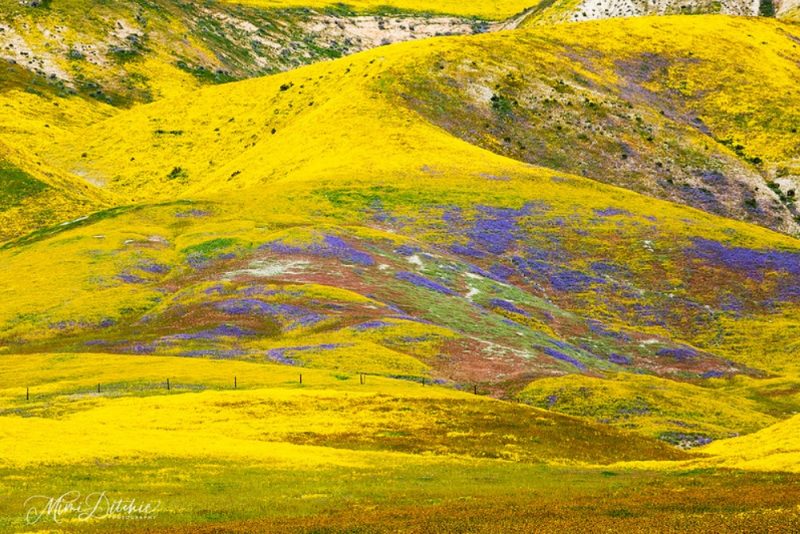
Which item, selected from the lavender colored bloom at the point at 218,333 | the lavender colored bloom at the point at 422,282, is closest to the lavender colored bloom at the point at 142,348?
the lavender colored bloom at the point at 218,333

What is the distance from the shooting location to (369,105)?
174250mm

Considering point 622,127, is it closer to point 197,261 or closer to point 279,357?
point 197,261

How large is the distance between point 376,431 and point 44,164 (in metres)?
131

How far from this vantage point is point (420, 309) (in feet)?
316

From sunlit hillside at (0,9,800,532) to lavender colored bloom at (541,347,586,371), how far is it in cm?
50

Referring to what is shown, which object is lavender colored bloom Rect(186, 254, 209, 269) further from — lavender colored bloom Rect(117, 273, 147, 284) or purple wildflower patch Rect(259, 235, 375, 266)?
purple wildflower patch Rect(259, 235, 375, 266)

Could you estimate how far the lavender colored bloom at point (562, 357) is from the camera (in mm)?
89188

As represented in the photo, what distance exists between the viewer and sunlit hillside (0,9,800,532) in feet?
129

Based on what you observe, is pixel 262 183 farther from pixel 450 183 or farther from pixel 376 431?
pixel 376 431

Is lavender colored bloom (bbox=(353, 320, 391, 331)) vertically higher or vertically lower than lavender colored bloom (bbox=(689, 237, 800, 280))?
higher

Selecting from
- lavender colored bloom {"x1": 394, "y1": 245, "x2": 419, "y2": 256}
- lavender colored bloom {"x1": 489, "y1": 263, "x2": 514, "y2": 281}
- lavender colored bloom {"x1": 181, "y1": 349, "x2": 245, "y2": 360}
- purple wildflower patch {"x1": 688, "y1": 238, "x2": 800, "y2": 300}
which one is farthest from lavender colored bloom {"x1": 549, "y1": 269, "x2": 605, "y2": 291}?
lavender colored bloom {"x1": 181, "y1": 349, "x2": 245, "y2": 360}

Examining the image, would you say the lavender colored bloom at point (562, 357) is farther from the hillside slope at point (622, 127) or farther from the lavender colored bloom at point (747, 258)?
the hillside slope at point (622, 127)

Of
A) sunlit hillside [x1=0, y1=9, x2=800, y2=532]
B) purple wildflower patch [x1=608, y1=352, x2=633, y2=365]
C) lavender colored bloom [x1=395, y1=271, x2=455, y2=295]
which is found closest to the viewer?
sunlit hillside [x1=0, y1=9, x2=800, y2=532]

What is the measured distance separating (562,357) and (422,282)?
71.9 feet
